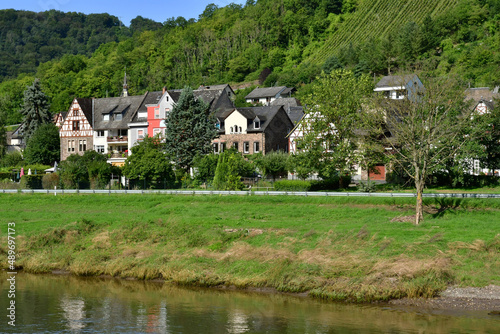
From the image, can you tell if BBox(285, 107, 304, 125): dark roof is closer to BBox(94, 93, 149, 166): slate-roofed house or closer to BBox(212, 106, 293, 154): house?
BBox(212, 106, 293, 154): house

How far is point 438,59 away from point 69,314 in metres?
106

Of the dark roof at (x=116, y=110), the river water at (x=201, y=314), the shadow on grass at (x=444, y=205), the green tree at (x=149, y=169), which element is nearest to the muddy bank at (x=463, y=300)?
the river water at (x=201, y=314)

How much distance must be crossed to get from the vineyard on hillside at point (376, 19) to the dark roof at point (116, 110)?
226ft

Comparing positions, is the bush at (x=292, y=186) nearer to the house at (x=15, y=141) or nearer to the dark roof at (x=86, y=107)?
the dark roof at (x=86, y=107)

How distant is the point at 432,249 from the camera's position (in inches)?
1233

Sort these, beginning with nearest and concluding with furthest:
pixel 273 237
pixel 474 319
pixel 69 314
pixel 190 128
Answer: pixel 474 319 < pixel 69 314 < pixel 273 237 < pixel 190 128

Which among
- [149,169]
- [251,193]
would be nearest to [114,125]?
[149,169]

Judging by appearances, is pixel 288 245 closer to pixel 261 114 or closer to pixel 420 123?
pixel 420 123

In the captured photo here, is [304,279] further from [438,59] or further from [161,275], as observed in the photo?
[438,59]

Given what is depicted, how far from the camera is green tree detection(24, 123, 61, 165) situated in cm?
9225

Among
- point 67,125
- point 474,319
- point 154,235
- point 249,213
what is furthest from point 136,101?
point 474,319

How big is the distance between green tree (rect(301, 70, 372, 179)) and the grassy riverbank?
29.2 ft

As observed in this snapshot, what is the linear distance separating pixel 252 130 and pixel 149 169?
20142 mm

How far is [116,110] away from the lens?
94.4 meters
